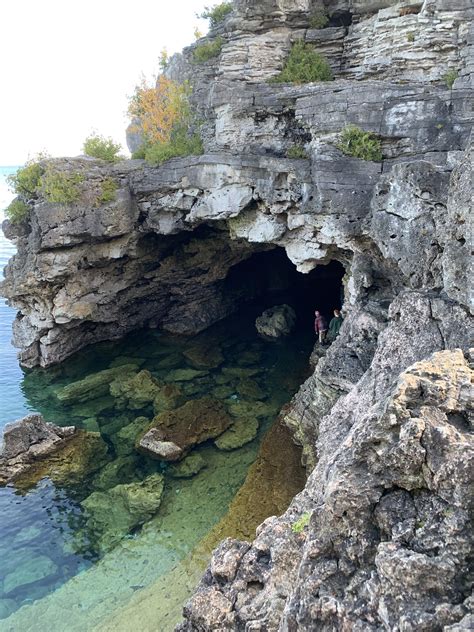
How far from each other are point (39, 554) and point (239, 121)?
13.9 metres

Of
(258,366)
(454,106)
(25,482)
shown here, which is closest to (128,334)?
(258,366)

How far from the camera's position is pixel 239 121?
1532cm

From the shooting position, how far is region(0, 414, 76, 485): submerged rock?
13750 millimetres

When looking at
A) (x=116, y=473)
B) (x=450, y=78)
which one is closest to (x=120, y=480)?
(x=116, y=473)

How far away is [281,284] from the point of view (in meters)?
27.4

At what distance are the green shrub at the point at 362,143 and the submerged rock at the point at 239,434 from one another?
29.1ft

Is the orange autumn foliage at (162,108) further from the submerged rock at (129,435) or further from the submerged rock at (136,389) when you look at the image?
the submerged rock at (129,435)

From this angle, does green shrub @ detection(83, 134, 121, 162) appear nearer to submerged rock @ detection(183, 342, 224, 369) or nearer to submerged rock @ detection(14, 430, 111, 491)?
submerged rock @ detection(183, 342, 224, 369)

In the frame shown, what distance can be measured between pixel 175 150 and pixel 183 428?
10118 millimetres

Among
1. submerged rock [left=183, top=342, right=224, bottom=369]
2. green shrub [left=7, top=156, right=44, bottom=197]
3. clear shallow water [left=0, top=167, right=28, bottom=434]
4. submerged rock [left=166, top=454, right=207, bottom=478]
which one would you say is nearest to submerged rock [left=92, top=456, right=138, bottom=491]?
submerged rock [left=166, top=454, right=207, bottom=478]

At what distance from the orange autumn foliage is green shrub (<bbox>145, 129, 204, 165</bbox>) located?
1.43m

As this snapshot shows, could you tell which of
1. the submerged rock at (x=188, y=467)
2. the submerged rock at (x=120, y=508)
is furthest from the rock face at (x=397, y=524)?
the submerged rock at (x=188, y=467)

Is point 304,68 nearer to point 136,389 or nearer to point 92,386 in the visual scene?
point 136,389

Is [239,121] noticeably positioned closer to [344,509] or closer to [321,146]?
[321,146]
